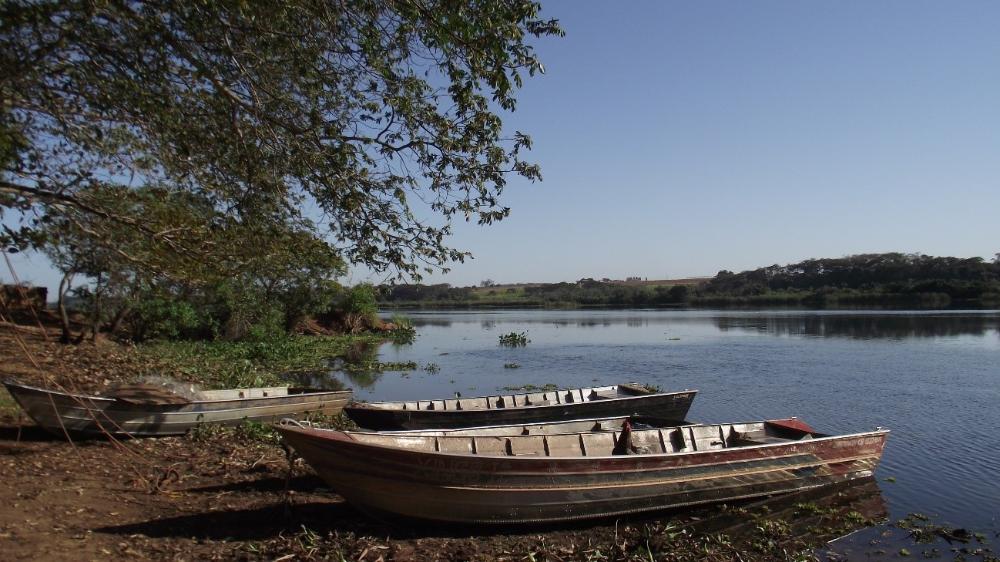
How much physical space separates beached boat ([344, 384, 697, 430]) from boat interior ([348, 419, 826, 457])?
1784 mm

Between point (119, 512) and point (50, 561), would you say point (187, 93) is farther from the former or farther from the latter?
point (50, 561)

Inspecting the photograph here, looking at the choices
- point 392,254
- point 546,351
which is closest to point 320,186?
point 392,254

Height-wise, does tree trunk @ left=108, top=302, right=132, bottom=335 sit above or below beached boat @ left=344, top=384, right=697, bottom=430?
above

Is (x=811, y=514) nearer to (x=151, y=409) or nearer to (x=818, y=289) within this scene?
(x=151, y=409)

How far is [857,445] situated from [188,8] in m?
12.8

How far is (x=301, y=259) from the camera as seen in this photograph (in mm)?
11461

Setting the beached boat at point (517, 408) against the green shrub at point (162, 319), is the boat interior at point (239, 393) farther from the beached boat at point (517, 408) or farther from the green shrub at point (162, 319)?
the green shrub at point (162, 319)

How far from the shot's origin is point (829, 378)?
993 inches

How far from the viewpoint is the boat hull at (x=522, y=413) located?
1393cm

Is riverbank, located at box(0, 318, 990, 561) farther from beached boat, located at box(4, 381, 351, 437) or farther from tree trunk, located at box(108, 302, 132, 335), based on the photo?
tree trunk, located at box(108, 302, 132, 335)

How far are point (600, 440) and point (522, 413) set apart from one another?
4.14 m

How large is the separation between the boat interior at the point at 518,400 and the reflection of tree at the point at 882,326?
30.3 meters

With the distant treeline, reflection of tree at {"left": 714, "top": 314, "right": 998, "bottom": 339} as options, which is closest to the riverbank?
reflection of tree at {"left": 714, "top": 314, "right": 998, "bottom": 339}

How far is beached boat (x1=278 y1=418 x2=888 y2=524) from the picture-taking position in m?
8.09
